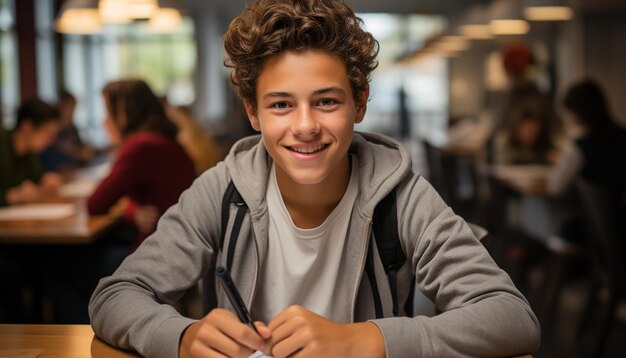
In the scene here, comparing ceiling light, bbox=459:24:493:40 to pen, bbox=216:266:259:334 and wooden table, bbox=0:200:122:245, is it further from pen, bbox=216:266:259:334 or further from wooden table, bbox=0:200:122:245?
pen, bbox=216:266:259:334

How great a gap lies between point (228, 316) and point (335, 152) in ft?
1.19

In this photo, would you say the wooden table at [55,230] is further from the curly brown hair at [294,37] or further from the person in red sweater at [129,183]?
the curly brown hair at [294,37]

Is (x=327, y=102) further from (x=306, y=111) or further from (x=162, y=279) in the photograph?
(x=162, y=279)

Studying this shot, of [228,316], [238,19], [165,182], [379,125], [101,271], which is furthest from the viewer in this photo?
[379,125]

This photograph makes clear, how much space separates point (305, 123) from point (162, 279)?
0.38m

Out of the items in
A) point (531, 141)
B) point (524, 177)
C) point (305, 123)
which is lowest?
point (524, 177)

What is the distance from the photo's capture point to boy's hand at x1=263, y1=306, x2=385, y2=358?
43.1 inches

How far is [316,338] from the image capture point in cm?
110

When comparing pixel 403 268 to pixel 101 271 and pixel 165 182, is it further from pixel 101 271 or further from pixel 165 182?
pixel 101 271

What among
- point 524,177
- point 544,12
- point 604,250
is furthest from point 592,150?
point 544,12

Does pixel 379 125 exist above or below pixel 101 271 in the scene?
below

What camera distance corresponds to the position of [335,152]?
1.35 metres

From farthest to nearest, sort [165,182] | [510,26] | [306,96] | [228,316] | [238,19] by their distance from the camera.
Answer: [510,26], [165,182], [238,19], [306,96], [228,316]


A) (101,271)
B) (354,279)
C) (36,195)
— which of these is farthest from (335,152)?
(36,195)
